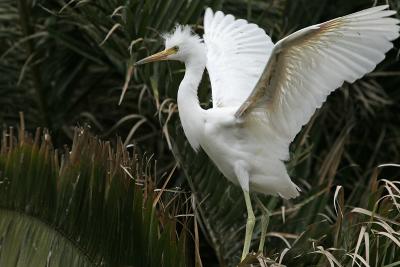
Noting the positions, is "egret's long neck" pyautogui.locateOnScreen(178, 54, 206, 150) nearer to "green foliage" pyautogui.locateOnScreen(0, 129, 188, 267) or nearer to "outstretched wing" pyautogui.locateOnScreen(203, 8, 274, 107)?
"outstretched wing" pyautogui.locateOnScreen(203, 8, 274, 107)

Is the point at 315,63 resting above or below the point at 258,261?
above

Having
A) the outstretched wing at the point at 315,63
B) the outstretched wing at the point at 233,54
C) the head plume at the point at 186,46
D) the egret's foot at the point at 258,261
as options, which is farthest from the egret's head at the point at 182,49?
the egret's foot at the point at 258,261

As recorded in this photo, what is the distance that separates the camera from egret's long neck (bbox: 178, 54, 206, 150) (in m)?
3.17

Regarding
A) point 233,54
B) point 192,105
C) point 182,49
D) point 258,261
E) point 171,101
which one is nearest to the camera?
point 258,261

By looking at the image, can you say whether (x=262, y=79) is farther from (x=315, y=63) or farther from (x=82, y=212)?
(x=82, y=212)

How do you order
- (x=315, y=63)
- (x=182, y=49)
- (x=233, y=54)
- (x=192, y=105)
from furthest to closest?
1. (x=233, y=54)
2. (x=182, y=49)
3. (x=192, y=105)
4. (x=315, y=63)

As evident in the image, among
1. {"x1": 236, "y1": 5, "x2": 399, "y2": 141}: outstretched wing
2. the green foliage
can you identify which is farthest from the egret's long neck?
the green foliage

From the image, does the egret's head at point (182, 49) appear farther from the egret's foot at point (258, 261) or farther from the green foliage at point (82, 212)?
the egret's foot at point (258, 261)

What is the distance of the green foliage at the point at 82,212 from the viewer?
231 centimetres

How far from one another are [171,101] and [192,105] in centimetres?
62

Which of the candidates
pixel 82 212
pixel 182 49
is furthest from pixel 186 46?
pixel 82 212

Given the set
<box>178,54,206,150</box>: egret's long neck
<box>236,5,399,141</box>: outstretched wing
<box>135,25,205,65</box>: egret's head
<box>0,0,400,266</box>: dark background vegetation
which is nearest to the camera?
<box>236,5,399,141</box>: outstretched wing

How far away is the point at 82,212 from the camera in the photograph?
2.36 metres

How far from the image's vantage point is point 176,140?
376 centimetres
